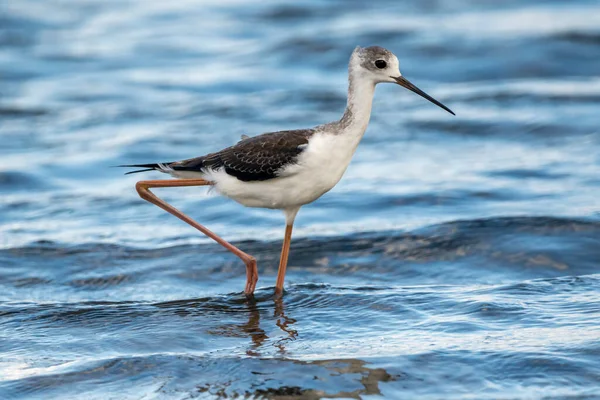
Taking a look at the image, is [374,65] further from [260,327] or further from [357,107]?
[260,327]

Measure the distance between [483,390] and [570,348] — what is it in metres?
1.11

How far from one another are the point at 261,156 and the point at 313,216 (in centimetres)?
447

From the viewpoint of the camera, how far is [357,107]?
9641mm

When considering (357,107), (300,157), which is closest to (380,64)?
(357,107)

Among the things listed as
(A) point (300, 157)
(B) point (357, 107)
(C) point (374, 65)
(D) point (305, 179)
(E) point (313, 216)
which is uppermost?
(C) point (374, 65)

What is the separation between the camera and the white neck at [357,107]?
377 inches

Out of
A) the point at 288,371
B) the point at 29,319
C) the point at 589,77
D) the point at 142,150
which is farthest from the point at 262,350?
the point at 589,77

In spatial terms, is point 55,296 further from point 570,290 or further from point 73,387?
point 570,290

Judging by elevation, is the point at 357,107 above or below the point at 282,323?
above

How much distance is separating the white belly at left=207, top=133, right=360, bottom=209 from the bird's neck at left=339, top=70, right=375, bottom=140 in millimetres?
131

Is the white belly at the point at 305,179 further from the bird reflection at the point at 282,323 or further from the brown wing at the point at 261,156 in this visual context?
the bird reflection at the point at 282,323

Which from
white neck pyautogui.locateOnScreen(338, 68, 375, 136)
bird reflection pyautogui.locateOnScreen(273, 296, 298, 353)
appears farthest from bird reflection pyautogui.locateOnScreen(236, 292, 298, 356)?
white neck pyautogui.locateOnScreen(338, 68, 375, 136)

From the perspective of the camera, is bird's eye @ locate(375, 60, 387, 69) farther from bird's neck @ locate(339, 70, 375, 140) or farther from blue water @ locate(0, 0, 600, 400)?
blue water @ locate(0, 0, 600, 400)

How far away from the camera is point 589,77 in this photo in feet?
69.6
